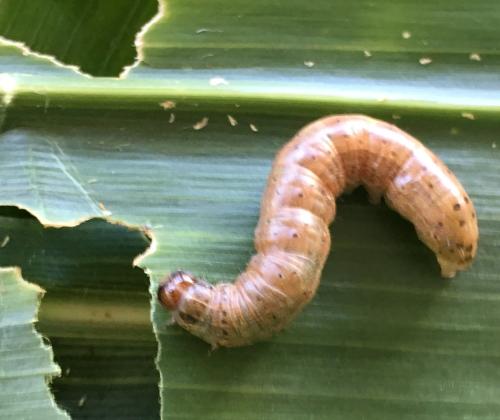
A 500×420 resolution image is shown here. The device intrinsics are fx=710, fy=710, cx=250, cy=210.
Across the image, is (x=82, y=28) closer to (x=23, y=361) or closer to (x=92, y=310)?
(x=92, y=310)

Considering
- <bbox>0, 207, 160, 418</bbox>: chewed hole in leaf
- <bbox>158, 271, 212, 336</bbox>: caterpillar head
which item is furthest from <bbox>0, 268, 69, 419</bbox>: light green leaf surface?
<bbox>158, 271, 212, 336</bbox>: caterpillar head

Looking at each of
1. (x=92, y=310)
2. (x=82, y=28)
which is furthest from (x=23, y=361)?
(x=82, y=28)

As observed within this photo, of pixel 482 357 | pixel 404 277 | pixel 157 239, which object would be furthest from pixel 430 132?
pixel 157 239

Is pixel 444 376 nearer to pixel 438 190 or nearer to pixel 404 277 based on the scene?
pixel 404 277

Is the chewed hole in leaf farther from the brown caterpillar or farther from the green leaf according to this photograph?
the green leaf

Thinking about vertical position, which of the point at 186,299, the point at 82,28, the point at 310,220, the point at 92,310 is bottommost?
the point at 92,310

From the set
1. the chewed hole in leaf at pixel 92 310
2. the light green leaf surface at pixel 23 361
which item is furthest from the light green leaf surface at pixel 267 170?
the light green leaf surface at pixel 23 361

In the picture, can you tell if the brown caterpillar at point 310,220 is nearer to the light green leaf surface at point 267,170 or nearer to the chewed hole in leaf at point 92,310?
the light green leaf surface at point 267,170
